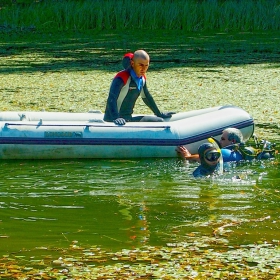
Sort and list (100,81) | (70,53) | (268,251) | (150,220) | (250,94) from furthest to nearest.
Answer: (70,53) → (100,81) → (250,94) → (150,220) → (268,251)

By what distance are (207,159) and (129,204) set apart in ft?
3.17

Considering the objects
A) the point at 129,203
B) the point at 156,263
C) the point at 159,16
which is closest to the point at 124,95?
the point at 129,203

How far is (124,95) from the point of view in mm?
7496

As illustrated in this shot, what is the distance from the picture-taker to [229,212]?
532 cm

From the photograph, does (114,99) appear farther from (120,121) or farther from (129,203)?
(129,203)

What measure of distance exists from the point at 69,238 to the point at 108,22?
48.7 ft

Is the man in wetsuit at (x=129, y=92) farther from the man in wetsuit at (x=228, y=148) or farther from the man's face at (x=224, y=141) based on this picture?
the man's face at (x=224, y=141)

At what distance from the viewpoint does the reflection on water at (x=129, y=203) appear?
4.77 metres

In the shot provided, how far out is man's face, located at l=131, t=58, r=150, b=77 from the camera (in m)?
7.30

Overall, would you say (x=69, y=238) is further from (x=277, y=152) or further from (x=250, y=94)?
(x=250, y=94)

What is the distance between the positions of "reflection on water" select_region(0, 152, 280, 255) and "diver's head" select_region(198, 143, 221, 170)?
4.7 inches

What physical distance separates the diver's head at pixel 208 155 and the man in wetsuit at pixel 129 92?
1070 millimetres

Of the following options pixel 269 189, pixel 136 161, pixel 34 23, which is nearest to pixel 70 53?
pixel 34 23

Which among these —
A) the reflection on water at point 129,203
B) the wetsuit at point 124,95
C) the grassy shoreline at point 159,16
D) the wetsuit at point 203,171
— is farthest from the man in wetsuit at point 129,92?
the grassy shoreline at point 159,16
